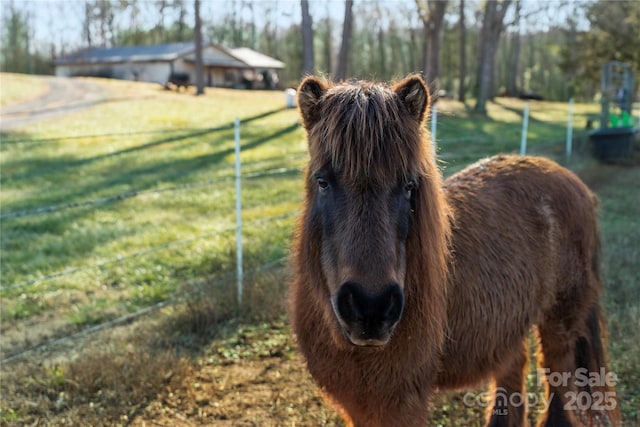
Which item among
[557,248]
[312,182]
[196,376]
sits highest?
[312,182]

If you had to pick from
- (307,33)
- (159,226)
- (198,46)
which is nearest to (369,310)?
(159,226)

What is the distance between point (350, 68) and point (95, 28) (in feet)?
95.2

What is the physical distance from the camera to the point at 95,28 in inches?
2286

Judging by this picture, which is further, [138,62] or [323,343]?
[138,62]

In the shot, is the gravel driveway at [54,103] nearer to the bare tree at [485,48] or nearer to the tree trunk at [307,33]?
the tree trunk at [307,33]

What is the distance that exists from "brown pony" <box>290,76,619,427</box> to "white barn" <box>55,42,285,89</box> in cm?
4356

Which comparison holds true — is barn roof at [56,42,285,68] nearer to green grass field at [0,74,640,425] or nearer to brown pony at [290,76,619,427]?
green grass field at [0,74,640,425]

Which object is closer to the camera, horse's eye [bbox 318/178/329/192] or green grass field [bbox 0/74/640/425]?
horse's eye [bbox 318/178/329/192]

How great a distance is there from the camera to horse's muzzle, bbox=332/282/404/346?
5.97 feet

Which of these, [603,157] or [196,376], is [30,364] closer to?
[196,376]

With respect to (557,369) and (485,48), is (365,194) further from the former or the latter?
(485,48)

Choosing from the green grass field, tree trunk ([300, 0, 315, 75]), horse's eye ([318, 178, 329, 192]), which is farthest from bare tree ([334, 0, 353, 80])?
horse's eye ([318, 178, 329, 192])

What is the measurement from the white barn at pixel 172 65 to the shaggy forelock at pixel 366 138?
44.3 meters

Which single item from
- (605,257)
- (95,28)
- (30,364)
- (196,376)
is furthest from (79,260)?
(95,28)
